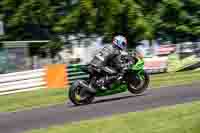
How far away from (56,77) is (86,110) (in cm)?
879

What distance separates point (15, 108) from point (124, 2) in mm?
13895

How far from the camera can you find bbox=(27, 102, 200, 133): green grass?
7.94 metres

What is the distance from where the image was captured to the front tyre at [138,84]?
13680mm

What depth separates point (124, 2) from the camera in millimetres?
26469

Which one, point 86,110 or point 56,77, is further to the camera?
point 56,77

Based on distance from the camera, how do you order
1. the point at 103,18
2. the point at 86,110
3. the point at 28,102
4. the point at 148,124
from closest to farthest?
1. the point at 148,124
2. the point at 86,110
3. the point at 28,102
4. the point at 103,18

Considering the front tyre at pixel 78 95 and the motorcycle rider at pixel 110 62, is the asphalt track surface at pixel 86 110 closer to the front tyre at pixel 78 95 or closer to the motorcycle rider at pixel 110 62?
the front tyre at pixel 78 95

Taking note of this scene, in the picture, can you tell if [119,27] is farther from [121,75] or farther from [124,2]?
[121,75]

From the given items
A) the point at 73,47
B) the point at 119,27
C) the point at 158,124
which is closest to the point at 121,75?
the point at 158,124

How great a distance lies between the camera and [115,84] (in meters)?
13.5

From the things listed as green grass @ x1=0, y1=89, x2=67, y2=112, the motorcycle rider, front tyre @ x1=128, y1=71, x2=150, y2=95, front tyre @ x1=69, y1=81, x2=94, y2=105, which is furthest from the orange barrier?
front tyre @ x1=69, y1=81, x2=94, y2=105

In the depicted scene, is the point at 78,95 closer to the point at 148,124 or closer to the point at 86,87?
the point at 86,87

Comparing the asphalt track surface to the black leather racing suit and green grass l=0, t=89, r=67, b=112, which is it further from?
green grass l=0, t=89, r=67, b=112

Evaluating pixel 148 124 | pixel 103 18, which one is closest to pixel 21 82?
pixel 103 18
